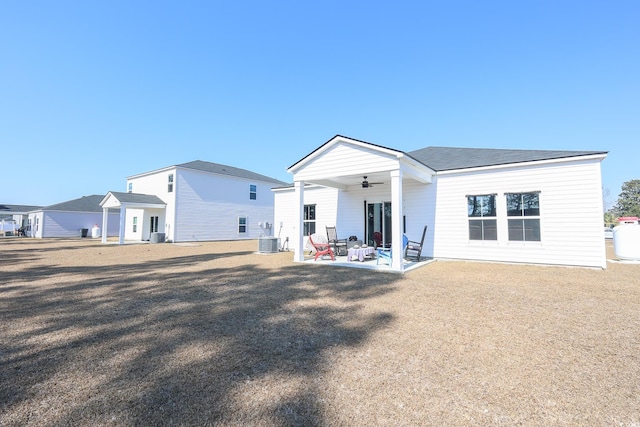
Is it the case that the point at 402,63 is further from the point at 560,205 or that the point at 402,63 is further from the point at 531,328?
the point at 531,328

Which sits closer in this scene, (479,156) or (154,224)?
(479,156)

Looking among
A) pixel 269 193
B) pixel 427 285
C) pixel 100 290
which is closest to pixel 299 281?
pixel 427 285

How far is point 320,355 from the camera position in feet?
10.5

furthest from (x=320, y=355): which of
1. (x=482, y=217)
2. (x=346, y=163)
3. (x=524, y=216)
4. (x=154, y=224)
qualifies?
→ (x=154, y=224)

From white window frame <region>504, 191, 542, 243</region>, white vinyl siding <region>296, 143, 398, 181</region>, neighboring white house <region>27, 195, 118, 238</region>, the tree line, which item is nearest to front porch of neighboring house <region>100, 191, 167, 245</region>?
neighboring white house <region>27, 195, 118, 238</region>

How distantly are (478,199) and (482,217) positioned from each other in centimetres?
69

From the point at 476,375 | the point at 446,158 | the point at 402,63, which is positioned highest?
the point at 402,63

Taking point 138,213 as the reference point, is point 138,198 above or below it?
above

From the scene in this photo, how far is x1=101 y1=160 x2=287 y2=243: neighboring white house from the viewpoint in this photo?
70.9 ft

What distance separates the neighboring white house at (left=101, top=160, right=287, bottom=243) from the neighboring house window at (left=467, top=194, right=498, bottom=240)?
43.4ft

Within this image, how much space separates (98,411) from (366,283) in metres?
5.56

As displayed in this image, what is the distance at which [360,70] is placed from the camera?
52.9 feet

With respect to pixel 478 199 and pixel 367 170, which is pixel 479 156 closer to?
pixel 478 199

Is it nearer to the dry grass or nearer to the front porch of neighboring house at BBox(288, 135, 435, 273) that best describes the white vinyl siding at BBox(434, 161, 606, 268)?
the front porch of neighboring house at BBox(288, 135, 435, 273)
